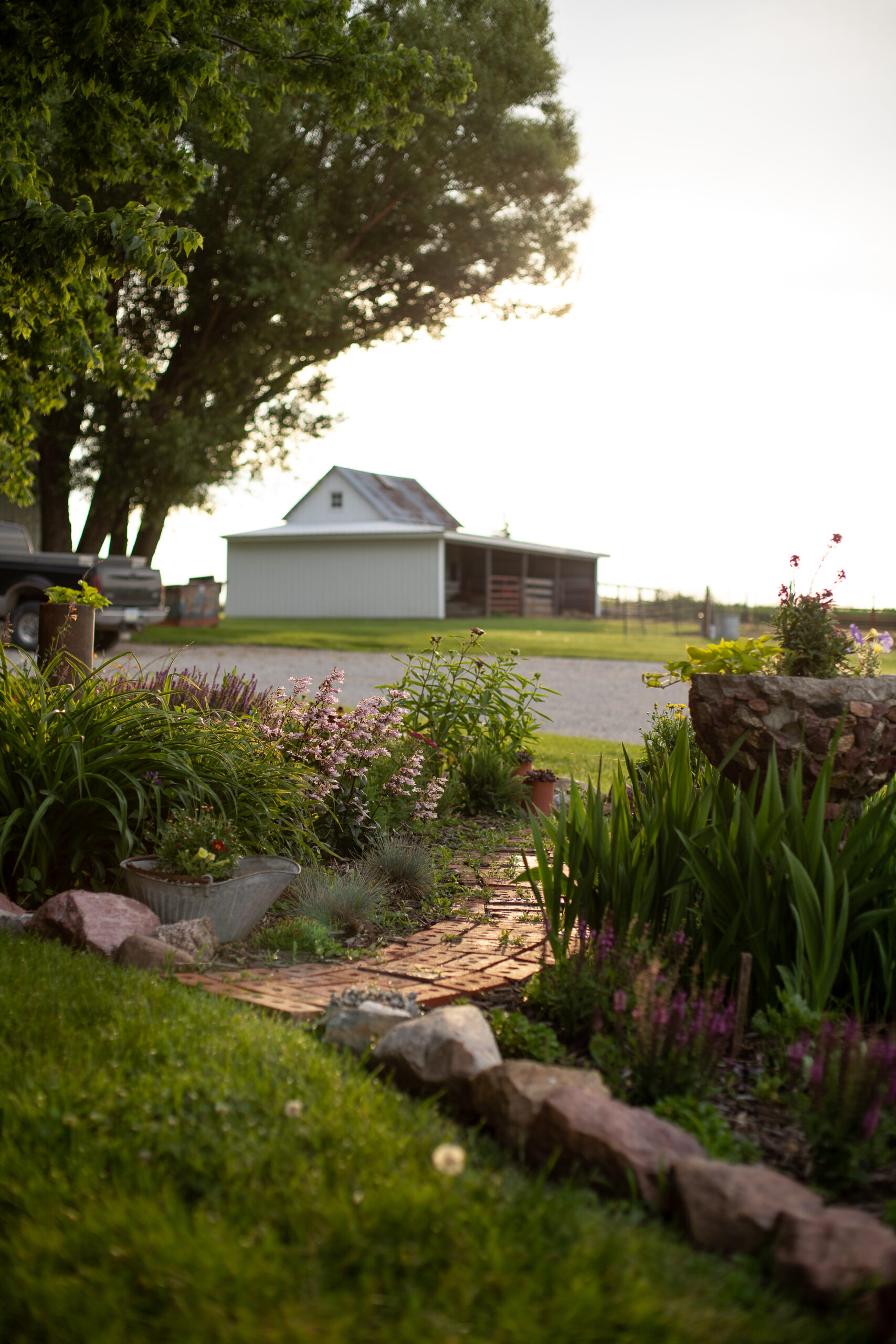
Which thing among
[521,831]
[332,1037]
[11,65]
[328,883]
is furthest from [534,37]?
[332,1037]

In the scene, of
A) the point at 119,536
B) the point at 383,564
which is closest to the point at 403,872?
the point at 119,536

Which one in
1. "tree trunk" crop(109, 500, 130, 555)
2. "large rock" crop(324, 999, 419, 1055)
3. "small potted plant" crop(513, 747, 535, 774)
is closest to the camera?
"large rock" crop(324, 999, 419, 1055)

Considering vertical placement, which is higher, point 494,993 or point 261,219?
point 261,219

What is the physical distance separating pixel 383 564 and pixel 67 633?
2560 centimetres

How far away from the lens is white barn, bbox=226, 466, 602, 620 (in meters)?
31.5

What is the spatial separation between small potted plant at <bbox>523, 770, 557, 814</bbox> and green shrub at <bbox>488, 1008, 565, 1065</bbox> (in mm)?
3667

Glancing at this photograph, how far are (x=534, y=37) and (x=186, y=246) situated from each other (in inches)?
510

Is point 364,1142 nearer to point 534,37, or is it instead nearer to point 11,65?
point 11,65

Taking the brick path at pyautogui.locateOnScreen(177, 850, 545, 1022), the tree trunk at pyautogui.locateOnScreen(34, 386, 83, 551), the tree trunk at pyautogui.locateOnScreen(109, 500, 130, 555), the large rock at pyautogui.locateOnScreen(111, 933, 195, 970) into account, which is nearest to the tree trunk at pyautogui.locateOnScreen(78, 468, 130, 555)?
the tree trunk at pyautogui.locateOnScreen(109, 500, 130, 555)

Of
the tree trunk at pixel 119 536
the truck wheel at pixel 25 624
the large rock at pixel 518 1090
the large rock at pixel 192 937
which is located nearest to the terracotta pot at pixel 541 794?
the large rock at pixel 192 937

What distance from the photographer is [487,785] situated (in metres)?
7.07

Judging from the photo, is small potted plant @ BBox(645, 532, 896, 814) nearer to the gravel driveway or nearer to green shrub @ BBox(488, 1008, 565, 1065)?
green shrub @ BBox(488, 1008, 565, 1065)

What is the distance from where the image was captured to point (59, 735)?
15.7 ft

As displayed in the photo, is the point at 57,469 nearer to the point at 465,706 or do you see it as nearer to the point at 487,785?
the point at 465,706
